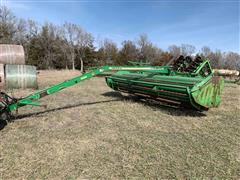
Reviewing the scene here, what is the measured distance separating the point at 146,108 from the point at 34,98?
294cm

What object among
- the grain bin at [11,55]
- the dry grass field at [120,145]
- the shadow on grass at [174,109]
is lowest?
the dry grass field at [120,145]

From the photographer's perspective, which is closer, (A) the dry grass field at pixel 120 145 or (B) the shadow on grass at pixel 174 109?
(A) the dry grass field at pixel 120 145

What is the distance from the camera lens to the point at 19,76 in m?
8.71

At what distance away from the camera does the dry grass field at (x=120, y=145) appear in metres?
2.66

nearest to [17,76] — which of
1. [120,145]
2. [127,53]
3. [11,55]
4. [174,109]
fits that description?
[11,55]

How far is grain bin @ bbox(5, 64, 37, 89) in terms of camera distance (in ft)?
28.0

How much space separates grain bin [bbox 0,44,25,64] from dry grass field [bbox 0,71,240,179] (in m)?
6.94

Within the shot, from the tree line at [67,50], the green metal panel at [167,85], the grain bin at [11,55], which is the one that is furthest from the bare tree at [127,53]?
the green metal panel at [167,85]

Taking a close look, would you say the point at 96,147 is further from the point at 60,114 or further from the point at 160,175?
the point at 60,114

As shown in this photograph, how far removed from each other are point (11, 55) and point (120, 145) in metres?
10.1

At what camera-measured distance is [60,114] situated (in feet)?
16.4

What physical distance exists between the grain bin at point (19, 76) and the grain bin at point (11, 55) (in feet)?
9.20

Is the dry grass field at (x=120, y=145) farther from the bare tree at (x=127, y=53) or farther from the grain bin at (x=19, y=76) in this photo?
the bare tree at (x=127, y=53)

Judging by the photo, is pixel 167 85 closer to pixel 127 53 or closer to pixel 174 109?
pixel 174 109
